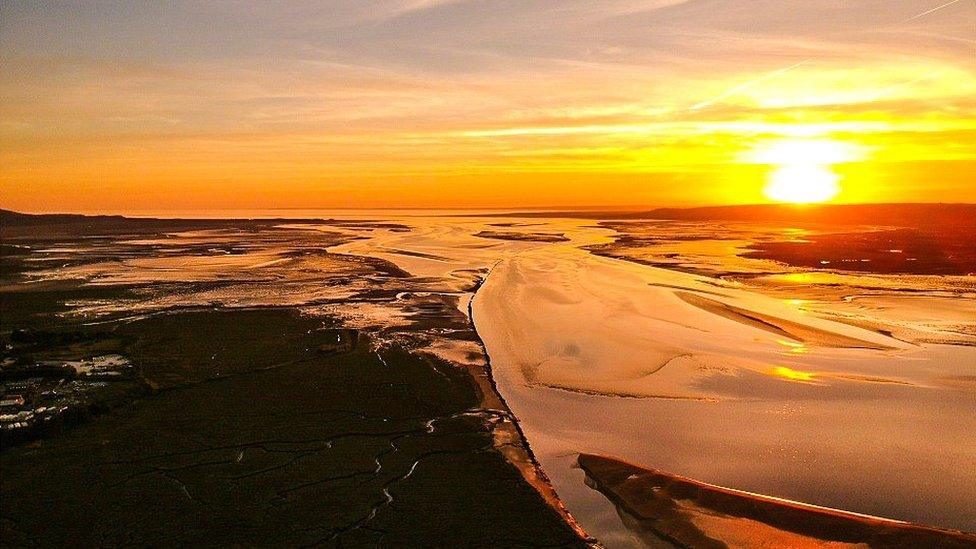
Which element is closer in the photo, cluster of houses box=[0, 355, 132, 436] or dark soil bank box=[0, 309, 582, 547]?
dark soil bank box=[0, 309, 582, 547]

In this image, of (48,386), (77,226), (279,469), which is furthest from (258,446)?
(77,226)

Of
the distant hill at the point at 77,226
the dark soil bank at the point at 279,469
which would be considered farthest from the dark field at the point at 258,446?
the distant hill at the point at 77,226

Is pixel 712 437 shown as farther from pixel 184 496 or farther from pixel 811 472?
pixel 184 496

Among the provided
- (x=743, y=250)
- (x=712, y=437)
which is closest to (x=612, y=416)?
(x=712, y=437)

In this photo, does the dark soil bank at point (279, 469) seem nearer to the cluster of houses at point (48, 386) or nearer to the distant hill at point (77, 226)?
the cluster of houses at point (48, 386)

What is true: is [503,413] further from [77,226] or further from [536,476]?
[77,226]

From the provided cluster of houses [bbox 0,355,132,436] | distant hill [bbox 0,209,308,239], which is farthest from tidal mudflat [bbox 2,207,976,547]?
distant hill [bbox 0,209,308,239]

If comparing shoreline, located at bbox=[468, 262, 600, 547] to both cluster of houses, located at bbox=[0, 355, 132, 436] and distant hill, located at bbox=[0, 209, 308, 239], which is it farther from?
distant hill, located at bbox=[0, 209, 308, 239]

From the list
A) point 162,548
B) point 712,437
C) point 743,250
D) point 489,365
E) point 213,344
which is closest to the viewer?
point 162,548
